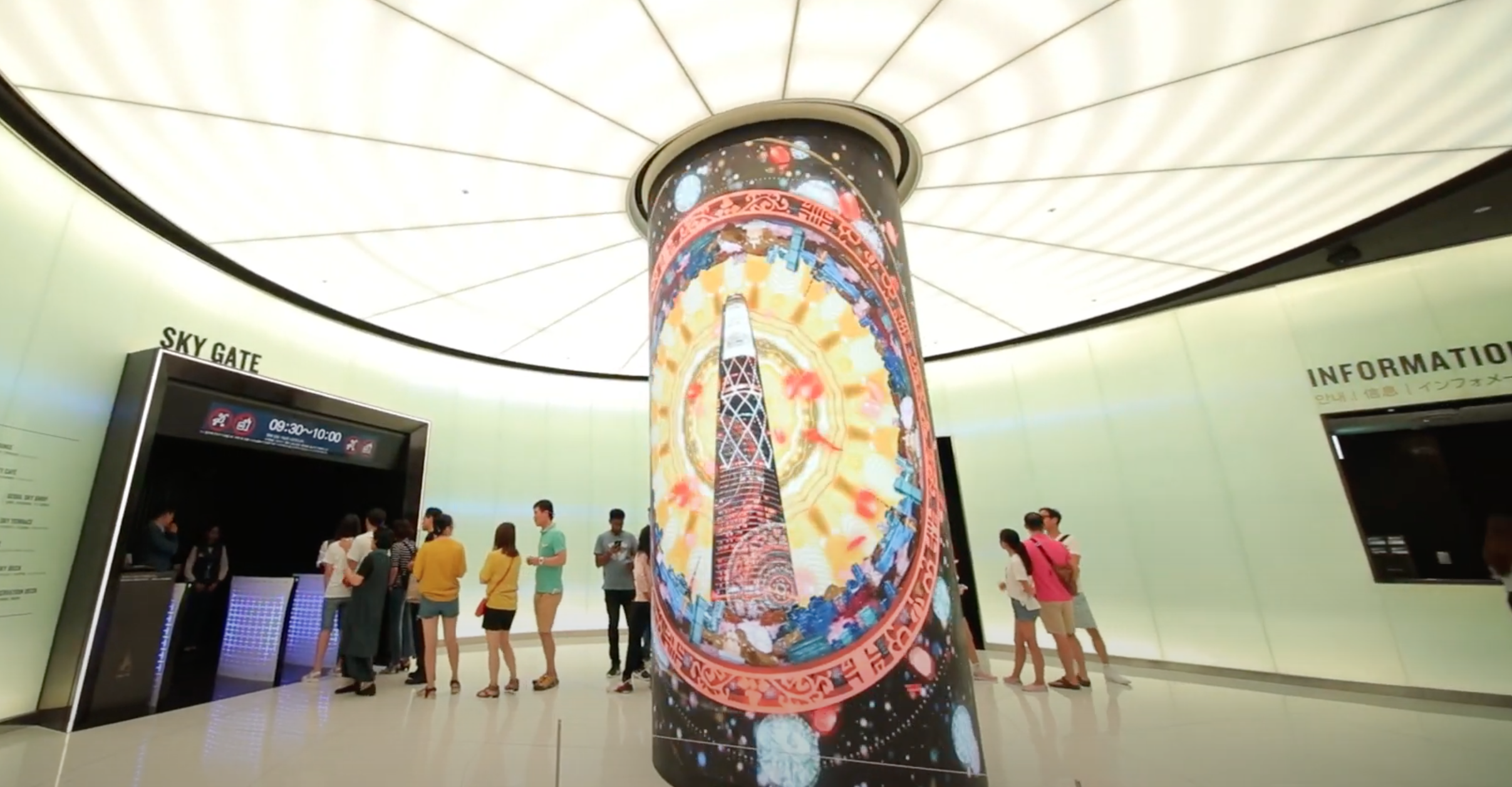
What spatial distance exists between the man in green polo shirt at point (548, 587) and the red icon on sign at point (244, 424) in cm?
288

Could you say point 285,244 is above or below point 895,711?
above

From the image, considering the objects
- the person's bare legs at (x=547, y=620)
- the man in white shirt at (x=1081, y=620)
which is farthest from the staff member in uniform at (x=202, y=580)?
the man in white shirt at (x=1081, y=620)

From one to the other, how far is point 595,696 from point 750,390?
3.24 m

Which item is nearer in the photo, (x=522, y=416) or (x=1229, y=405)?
(x=1229, y=405)

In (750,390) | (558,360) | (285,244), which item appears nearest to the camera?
(750,390)

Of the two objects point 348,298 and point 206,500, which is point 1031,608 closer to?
point 348,298

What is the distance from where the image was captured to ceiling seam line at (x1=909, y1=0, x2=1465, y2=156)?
9.48 feet

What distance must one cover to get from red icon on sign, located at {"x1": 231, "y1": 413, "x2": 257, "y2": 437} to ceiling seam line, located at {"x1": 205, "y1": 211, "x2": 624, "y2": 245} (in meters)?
1.56

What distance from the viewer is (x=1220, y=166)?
4094 mm

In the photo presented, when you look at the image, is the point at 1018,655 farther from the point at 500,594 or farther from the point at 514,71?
the point at 514,71

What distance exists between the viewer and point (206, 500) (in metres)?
6.82

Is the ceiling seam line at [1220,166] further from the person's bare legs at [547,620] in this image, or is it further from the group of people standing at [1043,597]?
the person's bare legs at [547,620]

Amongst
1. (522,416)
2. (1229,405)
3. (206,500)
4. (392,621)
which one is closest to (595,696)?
(392,621)

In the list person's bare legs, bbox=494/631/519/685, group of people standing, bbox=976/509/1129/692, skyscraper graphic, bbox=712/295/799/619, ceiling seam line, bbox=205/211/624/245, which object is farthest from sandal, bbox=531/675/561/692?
group of people standing, bbox=976/509/1129/692
